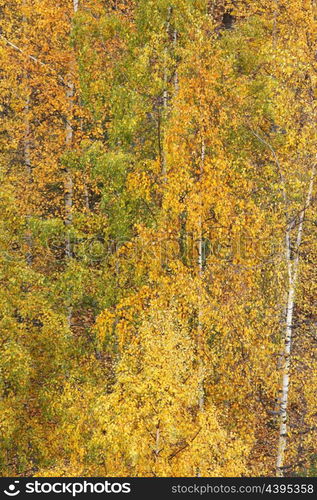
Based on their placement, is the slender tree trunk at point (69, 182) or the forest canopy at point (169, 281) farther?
the slender tree trunk at point (69, 182)

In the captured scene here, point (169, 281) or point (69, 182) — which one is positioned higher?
point (69, 182)

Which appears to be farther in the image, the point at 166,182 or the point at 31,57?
the point at 31,57

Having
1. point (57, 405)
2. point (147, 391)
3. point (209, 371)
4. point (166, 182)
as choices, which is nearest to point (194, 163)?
point (166, 182)

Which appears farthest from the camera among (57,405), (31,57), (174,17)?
(31,57)

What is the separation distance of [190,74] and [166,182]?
322cm

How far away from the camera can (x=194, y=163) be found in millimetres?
16219

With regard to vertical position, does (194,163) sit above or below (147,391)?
above

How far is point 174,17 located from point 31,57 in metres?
5.86

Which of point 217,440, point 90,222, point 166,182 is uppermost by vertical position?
point 166,182

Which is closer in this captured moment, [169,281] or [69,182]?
[169,281]

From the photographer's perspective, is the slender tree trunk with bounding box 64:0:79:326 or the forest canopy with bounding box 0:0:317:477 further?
the slender tree trunk with bounding box 64:0:79:326
